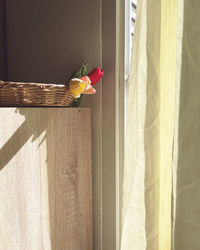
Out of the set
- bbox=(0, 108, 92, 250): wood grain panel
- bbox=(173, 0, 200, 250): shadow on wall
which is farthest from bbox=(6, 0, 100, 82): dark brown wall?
bbox=(173, 0, 200, 250): shadow on wall

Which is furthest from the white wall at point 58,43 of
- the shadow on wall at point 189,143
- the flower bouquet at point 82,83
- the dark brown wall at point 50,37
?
the shadow on wall at point 189,143

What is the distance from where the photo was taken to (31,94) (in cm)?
76

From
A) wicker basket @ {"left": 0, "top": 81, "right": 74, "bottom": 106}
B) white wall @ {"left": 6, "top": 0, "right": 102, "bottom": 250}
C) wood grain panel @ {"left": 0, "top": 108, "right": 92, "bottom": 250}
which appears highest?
white wall @ {"left": 6, "top": 0, "right": 102, "bottom": 250}

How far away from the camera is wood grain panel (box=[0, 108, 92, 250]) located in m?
0.73

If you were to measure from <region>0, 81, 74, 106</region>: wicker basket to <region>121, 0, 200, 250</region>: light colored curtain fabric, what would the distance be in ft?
0.82

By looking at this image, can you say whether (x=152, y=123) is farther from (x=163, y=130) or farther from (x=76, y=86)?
(x=76, y=86)

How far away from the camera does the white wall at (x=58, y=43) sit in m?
1.03

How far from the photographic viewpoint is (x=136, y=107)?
786 mm

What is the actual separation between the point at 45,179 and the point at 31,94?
30cm

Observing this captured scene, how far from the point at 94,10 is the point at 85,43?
0.45 ft

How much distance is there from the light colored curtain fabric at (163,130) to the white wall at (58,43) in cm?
26

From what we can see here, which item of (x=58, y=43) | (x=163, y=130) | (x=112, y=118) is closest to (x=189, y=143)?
(x=163, y=130)

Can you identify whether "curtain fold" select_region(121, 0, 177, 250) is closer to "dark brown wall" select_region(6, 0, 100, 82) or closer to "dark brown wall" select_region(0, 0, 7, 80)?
"dark brown wall" select_region(6, 0, 100, 82)

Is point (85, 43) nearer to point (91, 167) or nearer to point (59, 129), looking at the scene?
point (59, 129)
